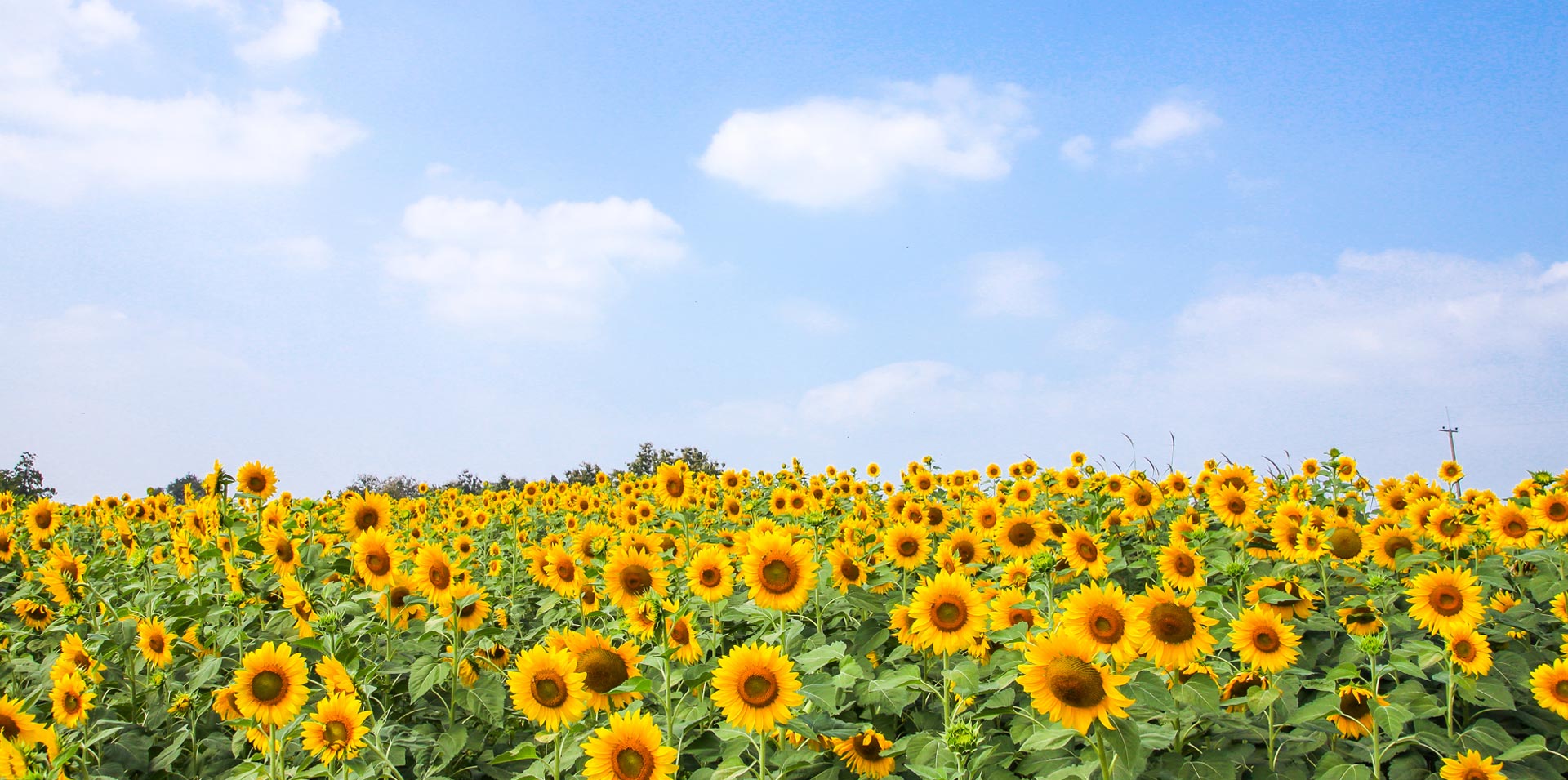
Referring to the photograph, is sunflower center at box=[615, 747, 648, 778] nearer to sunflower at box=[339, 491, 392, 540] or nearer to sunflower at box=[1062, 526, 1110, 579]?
sunflower at box=[1062, 526, 1110, 579]

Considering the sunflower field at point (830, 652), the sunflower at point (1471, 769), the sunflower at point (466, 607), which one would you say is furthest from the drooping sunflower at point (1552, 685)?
the sunflower at point (466, 607)

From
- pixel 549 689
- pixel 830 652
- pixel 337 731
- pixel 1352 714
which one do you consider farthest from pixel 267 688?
pixel 1352 714

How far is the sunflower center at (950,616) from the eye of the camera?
4.49 m

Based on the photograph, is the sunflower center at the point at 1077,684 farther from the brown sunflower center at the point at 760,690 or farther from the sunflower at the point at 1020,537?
the sunflower at the point at 1020,537

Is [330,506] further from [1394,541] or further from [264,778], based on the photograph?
[1394,541]

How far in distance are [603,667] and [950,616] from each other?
5.41 ft

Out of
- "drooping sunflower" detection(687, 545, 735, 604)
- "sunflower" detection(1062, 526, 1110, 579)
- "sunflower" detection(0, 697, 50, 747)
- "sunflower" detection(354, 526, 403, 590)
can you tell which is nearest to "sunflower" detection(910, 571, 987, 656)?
"drooping sunflower" detection(687, 545, 735, 604)

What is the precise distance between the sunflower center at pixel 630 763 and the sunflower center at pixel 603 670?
345 mm

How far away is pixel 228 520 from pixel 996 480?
935cm

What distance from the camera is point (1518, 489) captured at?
952 centimetres

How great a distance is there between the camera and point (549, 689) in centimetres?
415

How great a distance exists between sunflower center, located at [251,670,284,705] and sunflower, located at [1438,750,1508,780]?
5656 mm

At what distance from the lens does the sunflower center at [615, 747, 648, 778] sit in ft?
12.3

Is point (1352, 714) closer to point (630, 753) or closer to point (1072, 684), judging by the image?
point (1072, 684)
